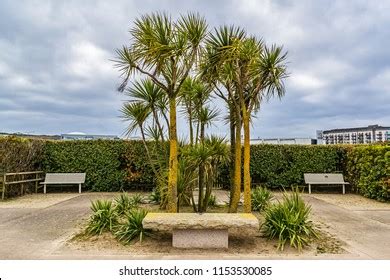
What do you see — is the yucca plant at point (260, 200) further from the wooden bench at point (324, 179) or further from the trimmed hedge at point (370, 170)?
the wooden bench at point (324, 179)

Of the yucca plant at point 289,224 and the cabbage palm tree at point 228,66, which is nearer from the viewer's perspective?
the yucca plant at point 289,224

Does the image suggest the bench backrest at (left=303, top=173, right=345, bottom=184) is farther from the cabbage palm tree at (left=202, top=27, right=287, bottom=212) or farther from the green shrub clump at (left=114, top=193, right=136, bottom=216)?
the green shrub clump at (left=114, top=193, right=136, bottom=216)

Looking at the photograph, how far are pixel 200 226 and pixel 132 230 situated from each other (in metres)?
1.11

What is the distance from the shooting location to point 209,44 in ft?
17.9

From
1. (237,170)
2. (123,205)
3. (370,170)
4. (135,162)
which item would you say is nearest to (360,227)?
(237,170)

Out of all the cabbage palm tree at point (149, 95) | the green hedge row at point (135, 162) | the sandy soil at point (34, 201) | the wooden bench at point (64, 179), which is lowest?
the sandy soil at point (34, 201)

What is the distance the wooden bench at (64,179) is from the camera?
11.0 metres

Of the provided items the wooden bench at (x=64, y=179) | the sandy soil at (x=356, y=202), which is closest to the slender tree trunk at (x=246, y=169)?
the sandy soil at (x=356, y=202)

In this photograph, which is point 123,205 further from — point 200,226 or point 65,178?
point 65,178

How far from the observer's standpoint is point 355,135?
12.6m

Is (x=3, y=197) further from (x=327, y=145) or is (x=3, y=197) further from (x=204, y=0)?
(x=327, y=145)

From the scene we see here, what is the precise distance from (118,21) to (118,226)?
4.19 meters

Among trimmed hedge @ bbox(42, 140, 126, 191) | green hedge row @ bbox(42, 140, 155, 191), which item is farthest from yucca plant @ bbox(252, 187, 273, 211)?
trimmed hedge @ bbox(42, 140, 126, 191)

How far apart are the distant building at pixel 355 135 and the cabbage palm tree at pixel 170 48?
336 inches
